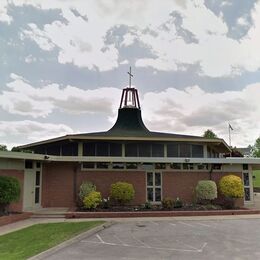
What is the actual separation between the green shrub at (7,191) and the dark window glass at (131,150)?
748 cm

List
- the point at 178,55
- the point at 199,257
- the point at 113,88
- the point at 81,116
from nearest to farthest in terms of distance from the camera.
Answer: the point at 199,257 → the point at 178,55 → the point at 113,88 → the point at 81,116

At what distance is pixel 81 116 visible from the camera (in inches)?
1284

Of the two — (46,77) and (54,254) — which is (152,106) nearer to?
(46,77)

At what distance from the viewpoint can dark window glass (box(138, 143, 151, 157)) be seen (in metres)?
21.8

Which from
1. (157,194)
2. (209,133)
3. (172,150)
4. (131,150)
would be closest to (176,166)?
(172,150)

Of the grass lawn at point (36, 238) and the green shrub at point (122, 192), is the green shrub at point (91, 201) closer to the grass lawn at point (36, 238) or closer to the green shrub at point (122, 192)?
the green shrub at point (122, 192)

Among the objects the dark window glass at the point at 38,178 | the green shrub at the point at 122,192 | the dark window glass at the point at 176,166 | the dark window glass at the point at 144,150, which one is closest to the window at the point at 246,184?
the dark window glass at the point at 176,166

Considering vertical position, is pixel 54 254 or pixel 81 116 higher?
pixel 81 116

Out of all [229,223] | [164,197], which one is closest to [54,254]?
[229,223]

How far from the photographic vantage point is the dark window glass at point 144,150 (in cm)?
2181

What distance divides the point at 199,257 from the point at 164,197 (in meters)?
11.0

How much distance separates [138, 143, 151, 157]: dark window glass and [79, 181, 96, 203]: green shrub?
3.79 m

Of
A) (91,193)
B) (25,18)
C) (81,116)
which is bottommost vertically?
(91,193)

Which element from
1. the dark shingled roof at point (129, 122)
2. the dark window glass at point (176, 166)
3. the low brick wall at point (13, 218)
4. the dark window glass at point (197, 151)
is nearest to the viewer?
the low brick wall at point (13, 218)
